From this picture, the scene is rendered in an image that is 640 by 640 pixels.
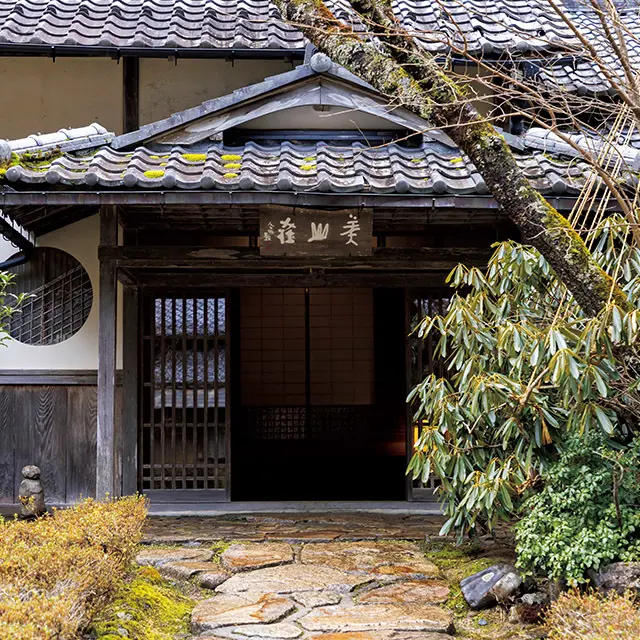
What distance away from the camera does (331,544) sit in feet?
23.2

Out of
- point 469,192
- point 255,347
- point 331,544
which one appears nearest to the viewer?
point 469,192

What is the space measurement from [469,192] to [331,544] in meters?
3.49

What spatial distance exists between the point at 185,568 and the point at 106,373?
202 centimetres

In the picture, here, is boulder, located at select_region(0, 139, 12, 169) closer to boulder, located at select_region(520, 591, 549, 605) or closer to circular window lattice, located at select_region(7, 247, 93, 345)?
circular window lattice, located at select_region(7, 247, 93, 345)

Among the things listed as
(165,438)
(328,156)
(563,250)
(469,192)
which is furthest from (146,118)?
(563,250)

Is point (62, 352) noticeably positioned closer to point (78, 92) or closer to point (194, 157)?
point (194, 157)

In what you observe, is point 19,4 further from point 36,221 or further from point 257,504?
point 257,504

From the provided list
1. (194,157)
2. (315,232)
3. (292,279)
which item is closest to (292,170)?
(315,232)

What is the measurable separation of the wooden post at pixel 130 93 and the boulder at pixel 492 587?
21.6 ft

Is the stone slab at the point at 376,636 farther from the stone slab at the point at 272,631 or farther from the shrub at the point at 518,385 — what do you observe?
the shrub at the point at 518,385

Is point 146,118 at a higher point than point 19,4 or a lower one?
lower

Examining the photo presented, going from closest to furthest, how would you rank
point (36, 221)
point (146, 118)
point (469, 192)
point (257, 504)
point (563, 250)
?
1. point (563, 250)
2. point (469, 192)
3. point (36, 221)
4. point (257, 504)
5. point (146, 118)

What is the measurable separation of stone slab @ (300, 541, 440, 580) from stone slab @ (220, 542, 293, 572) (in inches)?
7.1

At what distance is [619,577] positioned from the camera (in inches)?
182
